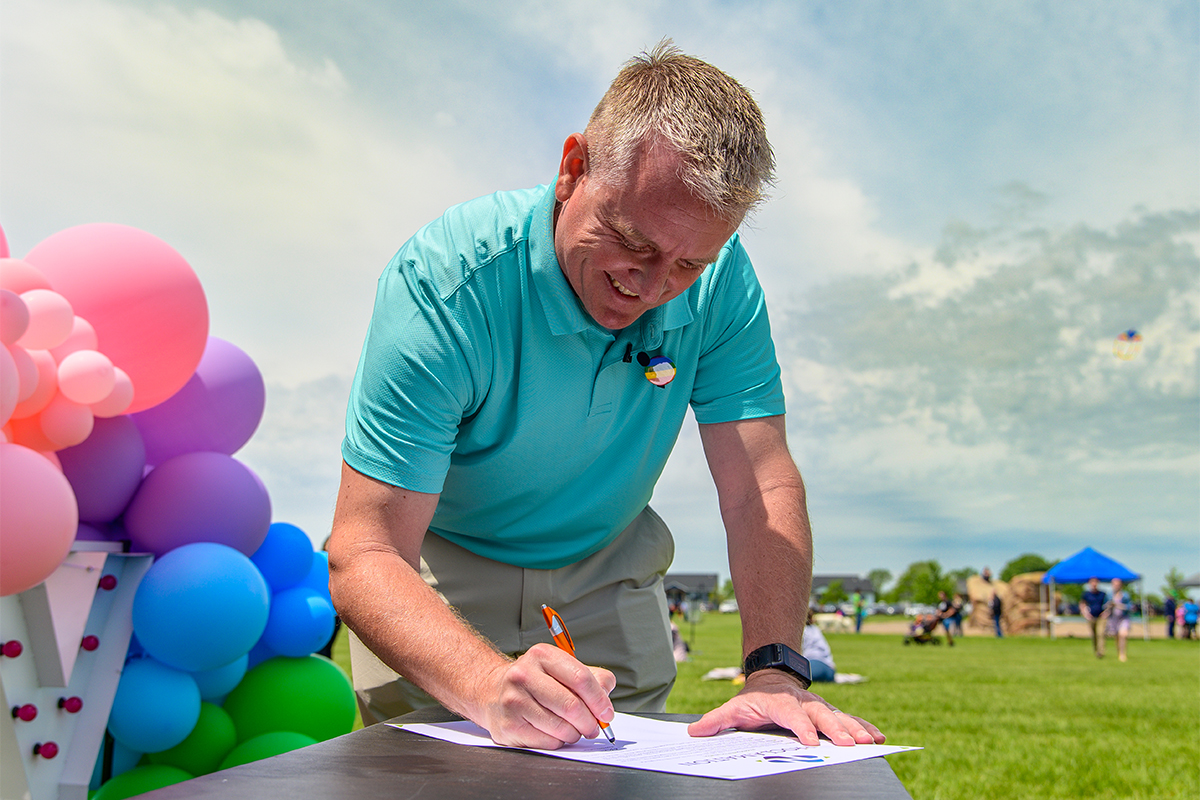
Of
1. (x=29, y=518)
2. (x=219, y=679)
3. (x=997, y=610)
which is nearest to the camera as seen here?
(x=29, y=518)

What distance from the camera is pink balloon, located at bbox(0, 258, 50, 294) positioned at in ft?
10.3

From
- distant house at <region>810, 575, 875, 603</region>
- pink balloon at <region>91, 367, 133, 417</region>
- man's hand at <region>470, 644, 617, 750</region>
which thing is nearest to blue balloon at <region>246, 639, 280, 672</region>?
pink balloon at <region>91, 367, 133, 417</region>

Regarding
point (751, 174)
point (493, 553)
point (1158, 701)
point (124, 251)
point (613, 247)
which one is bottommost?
point (1158, 701)

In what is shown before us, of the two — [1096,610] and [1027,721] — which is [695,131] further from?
[1096,610]

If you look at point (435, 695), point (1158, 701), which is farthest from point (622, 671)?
point (1158, 701)

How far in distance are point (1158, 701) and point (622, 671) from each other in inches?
325

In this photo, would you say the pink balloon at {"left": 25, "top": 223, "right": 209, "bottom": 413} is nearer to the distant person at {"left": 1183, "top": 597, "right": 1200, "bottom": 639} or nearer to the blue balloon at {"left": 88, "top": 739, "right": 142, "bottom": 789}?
the blue balloon at {"left": 88, "top": 739, "right": 142, "bottom": 789}

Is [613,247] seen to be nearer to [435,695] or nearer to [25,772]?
[435,695]

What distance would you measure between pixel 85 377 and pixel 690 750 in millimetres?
2844

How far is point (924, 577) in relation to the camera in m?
80.9

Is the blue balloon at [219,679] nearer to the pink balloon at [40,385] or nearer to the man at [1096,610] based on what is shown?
the pink balloon at [40,385]

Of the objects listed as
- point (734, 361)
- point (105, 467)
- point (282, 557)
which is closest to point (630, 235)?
point (734, 361)

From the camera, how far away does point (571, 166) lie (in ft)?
5.87

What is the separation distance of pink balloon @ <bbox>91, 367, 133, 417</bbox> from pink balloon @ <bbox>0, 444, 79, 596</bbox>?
57cm
